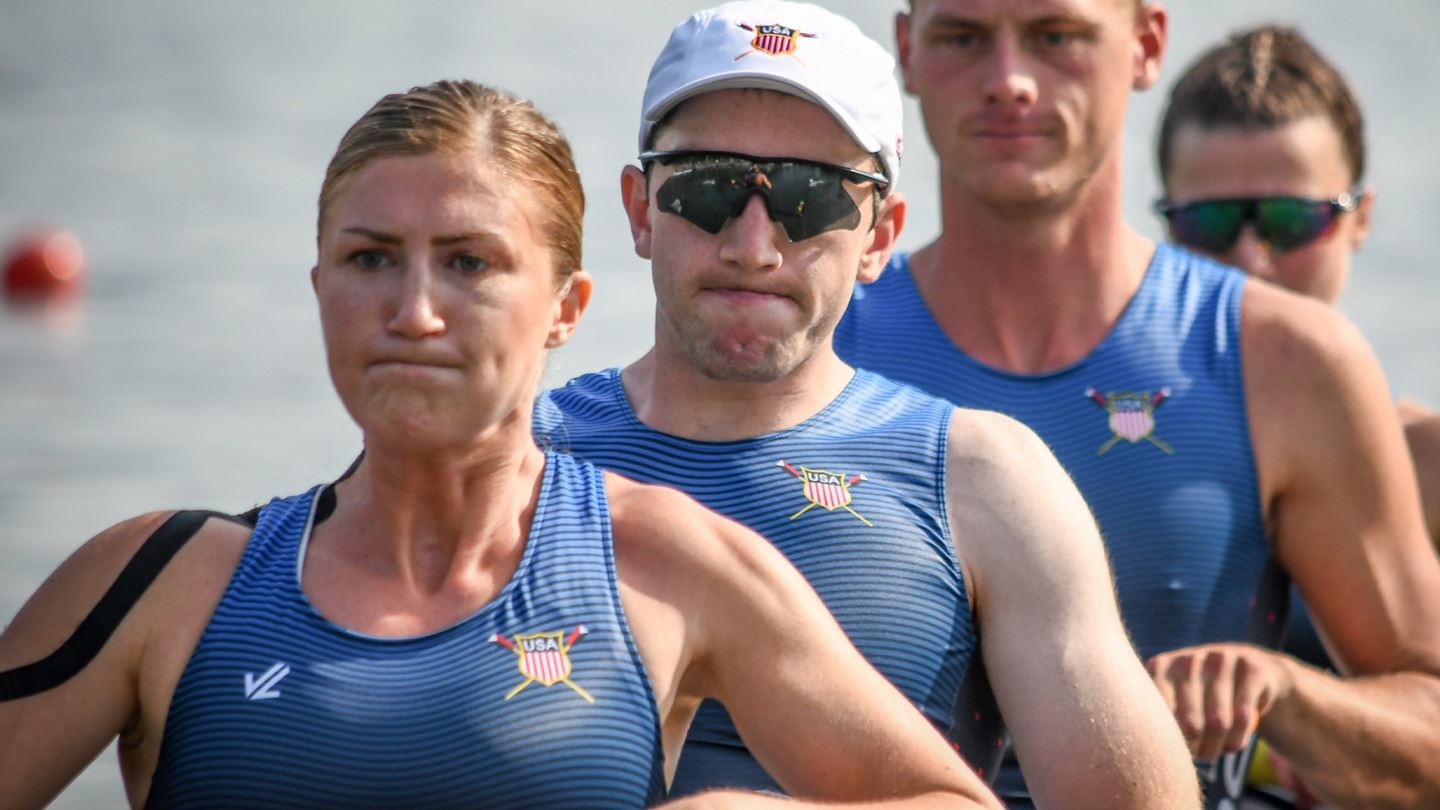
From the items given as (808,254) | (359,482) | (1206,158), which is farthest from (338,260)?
(1206,158)

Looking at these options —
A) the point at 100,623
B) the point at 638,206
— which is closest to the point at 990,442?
the point at 638,206

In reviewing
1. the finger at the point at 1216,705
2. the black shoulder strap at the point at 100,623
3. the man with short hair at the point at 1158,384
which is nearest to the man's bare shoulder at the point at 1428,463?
the man with short hair at the point at 1158,384

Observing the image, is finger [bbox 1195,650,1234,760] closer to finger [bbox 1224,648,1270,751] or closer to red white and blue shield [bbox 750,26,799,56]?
finger [bbox 1224,648,1270,751]

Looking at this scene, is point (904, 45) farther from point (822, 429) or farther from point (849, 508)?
point (849, 508)

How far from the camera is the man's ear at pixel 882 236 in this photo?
4.39 m

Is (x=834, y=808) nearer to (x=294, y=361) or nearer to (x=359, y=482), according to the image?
(x=359, y=482)

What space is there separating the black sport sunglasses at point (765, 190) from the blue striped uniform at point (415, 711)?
98 cm

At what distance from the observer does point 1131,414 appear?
5.03m

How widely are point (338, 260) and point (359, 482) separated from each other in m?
0.39

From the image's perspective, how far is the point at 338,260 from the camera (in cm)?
346

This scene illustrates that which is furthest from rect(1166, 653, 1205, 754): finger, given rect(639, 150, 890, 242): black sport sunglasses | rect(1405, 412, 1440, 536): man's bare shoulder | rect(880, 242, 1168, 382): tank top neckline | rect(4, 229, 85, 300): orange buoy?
rect(4, 229, 85, 300): orange buoy

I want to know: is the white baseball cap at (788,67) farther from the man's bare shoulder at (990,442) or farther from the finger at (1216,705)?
the finger at (1216,705)

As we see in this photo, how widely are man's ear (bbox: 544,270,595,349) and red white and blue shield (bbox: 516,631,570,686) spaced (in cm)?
50

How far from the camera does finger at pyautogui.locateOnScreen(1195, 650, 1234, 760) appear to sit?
4.28 meters
